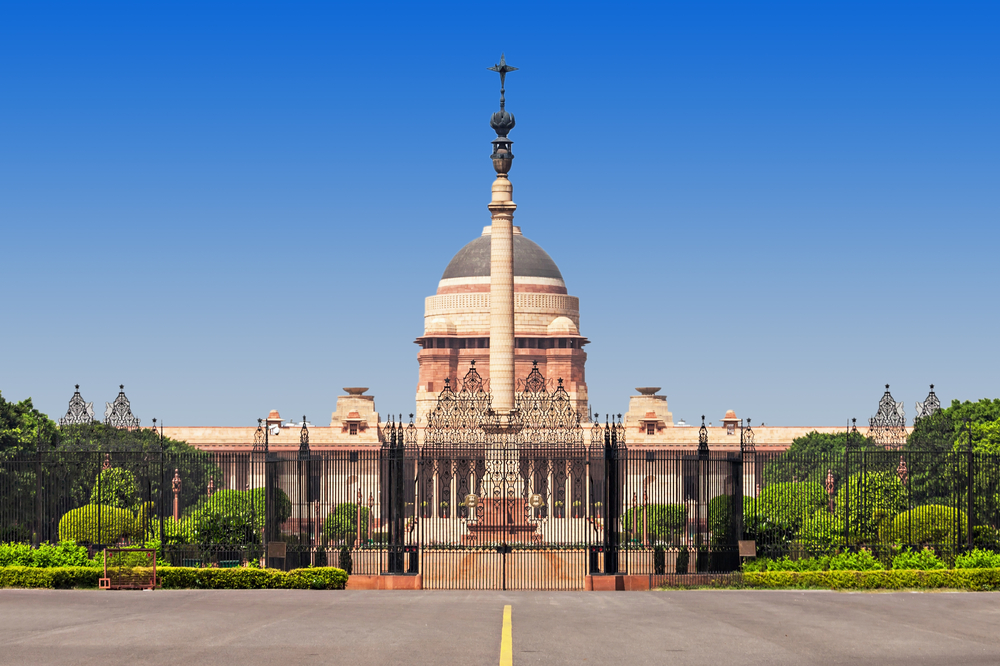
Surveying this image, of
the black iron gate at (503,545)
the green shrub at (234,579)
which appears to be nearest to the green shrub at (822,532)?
the black iron gate at (503,545)

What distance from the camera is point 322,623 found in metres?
21.7

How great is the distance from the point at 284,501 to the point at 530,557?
812 centimetres

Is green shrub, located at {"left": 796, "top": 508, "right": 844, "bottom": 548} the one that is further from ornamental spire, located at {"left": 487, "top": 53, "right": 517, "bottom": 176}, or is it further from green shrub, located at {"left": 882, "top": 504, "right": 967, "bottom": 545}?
ornamental spire, located at {"left": 487, "top": 53, "right": 517, "bottom": 176}

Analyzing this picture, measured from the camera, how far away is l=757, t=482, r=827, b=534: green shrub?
117 feet

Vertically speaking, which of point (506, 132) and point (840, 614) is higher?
point (506, 132)

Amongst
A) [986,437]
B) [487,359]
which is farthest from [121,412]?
[487,359]

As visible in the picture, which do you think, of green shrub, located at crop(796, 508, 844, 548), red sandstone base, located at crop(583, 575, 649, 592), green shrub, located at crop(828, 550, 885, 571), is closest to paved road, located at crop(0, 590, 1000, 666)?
red sandstone base, located at crop(583, 575, 649, 592)

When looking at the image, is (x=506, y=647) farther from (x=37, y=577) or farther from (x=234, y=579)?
(x=37, y=577)

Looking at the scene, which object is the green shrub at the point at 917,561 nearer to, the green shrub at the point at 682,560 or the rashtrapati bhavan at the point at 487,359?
the green shrub at the point at 682,560

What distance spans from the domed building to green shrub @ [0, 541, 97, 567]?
76.0 meters

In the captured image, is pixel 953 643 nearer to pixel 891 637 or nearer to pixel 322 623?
pixel 891 637

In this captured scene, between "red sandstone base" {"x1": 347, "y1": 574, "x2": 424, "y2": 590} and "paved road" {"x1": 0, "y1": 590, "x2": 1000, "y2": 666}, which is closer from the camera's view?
"paved road" {"x1": 0, "y1": 590, "x2": 1000, "y2": 666}

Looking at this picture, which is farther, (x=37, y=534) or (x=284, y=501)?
(x=284, y=501)

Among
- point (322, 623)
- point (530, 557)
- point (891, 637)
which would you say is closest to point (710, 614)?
point (891, 637)
